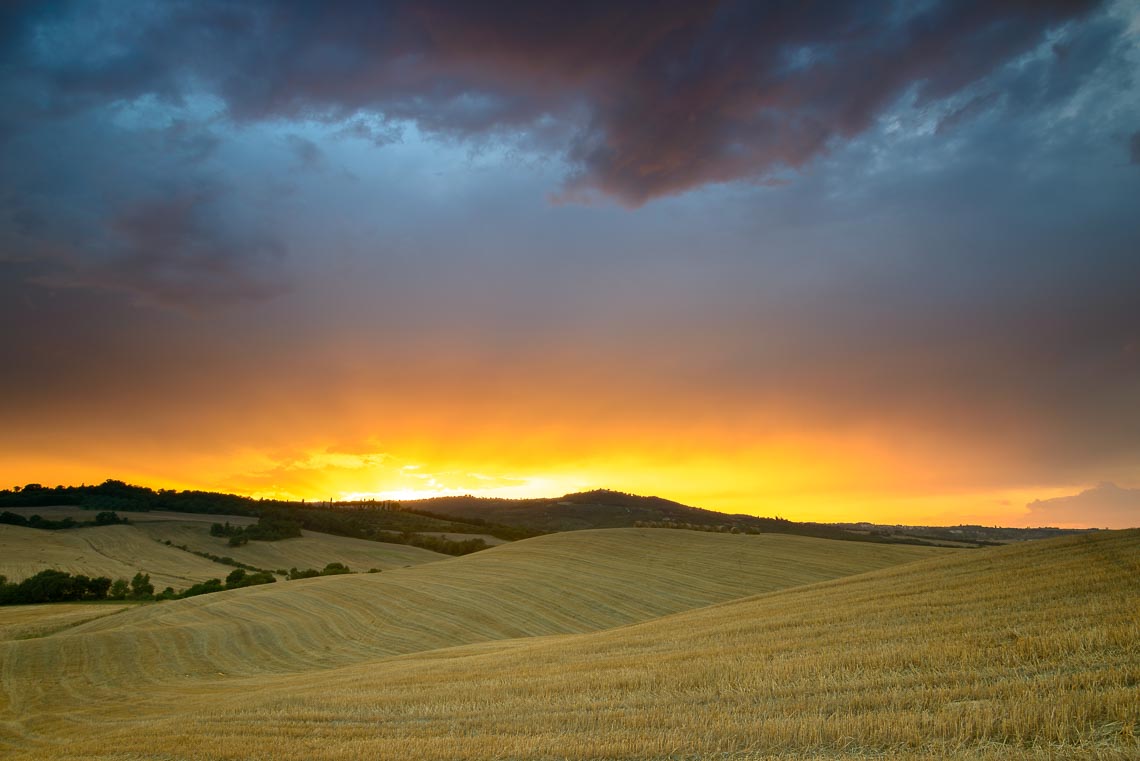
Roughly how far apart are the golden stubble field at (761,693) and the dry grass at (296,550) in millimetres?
58048

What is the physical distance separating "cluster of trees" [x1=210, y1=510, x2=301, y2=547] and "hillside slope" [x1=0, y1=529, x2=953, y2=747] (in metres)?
42.5

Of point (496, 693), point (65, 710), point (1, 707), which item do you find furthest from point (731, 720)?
point (1, 707)

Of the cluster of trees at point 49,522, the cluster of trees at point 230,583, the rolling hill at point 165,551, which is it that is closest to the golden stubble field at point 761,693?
the cluster of trees at point 230,583

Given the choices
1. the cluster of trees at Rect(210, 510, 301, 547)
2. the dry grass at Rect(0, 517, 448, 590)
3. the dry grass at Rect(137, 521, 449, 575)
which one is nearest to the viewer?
the dry grass at Rect(0, 517, 448, 590)

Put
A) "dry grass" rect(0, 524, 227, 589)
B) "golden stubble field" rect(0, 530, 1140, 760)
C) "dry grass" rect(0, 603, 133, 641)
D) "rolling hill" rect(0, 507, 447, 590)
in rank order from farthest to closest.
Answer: "rolling hill" rect(0, 507, 447, 590) → "dry grass" rect(0, 524, 227, 589) → "dry grass" rect(0, 603, 133, 641) → "golden stubble field" rect(0, 530, 1140, 760)

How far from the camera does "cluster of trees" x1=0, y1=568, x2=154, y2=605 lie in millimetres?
50875

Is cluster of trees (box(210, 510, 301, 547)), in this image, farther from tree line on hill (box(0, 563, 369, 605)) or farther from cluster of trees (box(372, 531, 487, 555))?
tree line on hill (box(0, 563, 369, 605))

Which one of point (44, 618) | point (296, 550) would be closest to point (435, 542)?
point (296, 550)

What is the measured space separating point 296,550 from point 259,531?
7.72 metres

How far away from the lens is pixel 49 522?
279ft

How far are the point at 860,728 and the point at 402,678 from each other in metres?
12.4

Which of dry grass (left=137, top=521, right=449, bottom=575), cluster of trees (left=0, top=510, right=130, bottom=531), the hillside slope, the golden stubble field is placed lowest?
dry grass (left=137, top=521, right=449, bottom=575)

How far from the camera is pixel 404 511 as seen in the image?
145m

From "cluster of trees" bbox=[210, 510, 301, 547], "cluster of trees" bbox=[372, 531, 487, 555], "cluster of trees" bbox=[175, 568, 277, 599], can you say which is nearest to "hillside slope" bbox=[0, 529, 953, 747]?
"cluster of trees" bbox=[175, 568, 277, 599]
